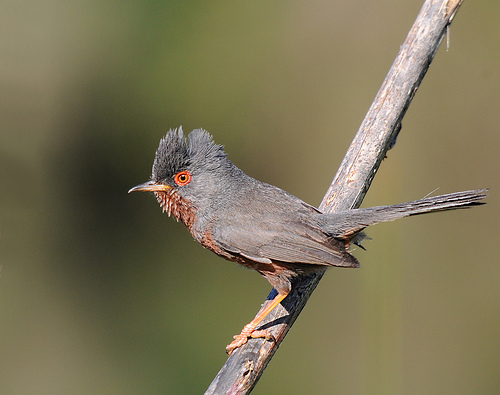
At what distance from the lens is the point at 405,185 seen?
6336 mm

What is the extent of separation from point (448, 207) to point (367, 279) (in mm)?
3054

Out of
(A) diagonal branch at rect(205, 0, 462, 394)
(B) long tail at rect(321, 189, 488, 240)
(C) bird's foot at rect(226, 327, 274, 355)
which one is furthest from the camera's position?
(A) diagonal branch at rect(205, 0, 462, 394)

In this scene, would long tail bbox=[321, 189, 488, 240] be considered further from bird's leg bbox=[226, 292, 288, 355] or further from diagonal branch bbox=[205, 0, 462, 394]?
bird's leg bbox=[226, 292, 288, 355]

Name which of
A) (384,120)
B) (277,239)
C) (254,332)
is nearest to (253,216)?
(277,239)

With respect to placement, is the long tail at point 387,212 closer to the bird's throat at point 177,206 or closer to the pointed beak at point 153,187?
the bird's throat at point 177,206

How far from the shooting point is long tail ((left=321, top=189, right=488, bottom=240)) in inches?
125

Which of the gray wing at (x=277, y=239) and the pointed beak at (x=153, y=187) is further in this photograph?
the pointed beak at (x=153, y=187)

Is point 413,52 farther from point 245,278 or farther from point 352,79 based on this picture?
point 245,278

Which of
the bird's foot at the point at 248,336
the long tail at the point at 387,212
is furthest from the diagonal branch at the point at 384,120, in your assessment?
the long tail at the point at 387,212

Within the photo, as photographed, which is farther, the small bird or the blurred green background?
the blurred green background

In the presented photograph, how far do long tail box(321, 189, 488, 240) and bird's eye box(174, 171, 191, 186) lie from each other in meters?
1.00

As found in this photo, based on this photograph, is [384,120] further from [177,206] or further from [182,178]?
[177,206]

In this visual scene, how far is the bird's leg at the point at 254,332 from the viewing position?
10.9ft

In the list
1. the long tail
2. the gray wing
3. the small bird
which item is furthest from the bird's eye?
the long tail
